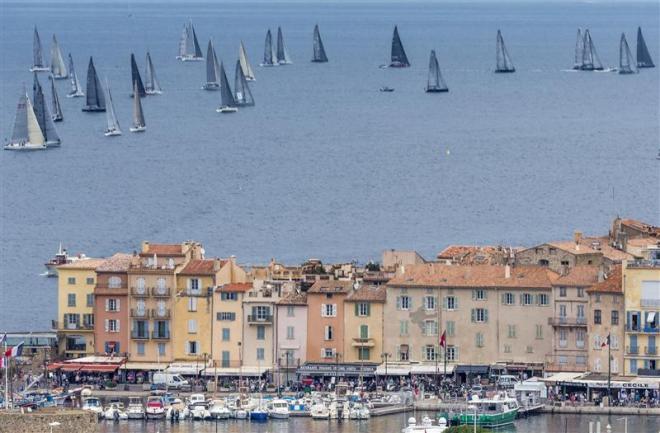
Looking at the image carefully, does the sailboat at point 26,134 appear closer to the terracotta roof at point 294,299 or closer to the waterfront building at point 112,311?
the waterfront building at point 112,311

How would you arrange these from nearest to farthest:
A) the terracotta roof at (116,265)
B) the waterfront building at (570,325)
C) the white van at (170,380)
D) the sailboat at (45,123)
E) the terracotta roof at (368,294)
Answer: the waterfront building at (570,325) < the white van at (170,380) < the terracotta roof at (368,294) < the terracotta roof at (116,265) < the sailboat at (45,123)

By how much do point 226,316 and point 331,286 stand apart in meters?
3.11

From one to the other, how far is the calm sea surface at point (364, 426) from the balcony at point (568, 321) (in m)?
4.78

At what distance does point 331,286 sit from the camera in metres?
80.9

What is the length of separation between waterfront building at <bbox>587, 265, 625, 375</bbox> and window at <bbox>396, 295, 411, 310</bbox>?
520cm

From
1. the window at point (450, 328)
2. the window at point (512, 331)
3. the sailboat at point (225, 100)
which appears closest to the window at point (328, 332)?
the window at point (450, 328)

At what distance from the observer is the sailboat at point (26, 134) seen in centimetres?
16650

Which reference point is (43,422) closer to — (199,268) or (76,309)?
(199,268)

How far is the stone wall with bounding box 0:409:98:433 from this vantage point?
186 feet

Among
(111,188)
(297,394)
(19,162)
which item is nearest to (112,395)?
(297,394)

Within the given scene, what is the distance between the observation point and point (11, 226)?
4941 inches

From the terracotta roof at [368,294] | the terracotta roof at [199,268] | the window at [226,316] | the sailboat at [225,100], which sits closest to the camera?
the terracotta roof at [368,294]

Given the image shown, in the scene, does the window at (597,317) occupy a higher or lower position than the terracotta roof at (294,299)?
lower

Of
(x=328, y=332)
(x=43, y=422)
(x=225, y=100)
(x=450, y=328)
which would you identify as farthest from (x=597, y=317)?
(x=225, y=100)
